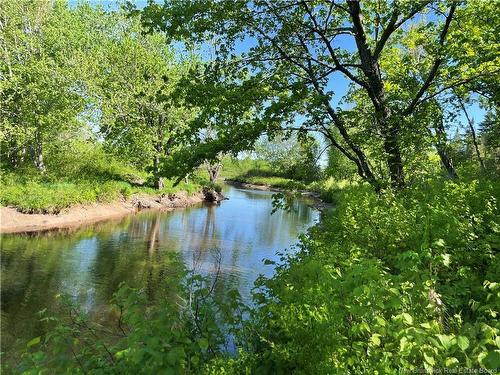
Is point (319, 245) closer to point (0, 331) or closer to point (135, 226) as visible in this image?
point (0, 331)

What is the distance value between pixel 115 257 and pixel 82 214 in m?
9.43

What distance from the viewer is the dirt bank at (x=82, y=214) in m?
20.5

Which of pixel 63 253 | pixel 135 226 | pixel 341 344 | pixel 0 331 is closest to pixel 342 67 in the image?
pixel 341 344

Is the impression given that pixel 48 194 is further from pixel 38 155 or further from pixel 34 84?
pixel 34 84

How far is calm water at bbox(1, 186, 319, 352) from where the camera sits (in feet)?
38.1

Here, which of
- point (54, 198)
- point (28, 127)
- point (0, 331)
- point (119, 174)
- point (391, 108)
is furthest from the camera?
point (119, 174)

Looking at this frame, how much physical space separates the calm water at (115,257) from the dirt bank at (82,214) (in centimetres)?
120

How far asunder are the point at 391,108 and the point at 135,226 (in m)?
18.5

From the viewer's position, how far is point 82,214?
25.1m

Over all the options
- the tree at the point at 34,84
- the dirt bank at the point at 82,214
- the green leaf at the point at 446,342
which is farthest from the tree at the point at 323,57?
the tree at the point at 34,84

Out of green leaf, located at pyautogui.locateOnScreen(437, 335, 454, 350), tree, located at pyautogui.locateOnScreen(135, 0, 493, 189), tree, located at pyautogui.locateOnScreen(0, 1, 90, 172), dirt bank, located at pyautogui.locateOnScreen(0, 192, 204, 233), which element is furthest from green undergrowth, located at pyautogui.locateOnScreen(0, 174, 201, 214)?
green leaf, located at pyautogui.locateOnScreen(437, 335, 454, 350)

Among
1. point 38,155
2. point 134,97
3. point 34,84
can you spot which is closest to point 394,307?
point 34,84

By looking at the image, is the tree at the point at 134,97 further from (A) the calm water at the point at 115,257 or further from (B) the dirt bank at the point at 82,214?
(A) the calm water at the point at 115,257

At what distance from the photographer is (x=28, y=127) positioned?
1033 inches
